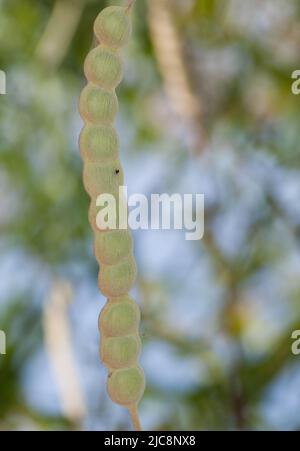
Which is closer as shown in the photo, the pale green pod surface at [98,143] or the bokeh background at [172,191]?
the pale green pod surface at [98,143]

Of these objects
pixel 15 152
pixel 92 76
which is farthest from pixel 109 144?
pixel 15 152

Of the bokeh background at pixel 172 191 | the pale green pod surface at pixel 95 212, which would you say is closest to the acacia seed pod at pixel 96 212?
the pale green pod surface at pixel 95 212

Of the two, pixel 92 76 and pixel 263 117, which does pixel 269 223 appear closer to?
pixel 263 117

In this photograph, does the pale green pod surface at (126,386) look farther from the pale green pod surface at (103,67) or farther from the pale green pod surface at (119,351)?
the pale green pod surface at (103,67)

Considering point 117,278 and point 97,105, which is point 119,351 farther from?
point 97,105

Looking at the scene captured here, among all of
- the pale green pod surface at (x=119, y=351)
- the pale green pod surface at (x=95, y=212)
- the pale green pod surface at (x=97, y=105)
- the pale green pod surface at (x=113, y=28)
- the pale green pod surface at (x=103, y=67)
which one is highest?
the pale green pod surface at (x=113, y=28)

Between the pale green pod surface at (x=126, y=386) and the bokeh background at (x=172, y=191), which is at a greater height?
the bokeh background at (x=172, y=191)

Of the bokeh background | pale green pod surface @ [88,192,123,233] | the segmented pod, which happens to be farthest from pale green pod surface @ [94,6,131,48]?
the bokeh background
